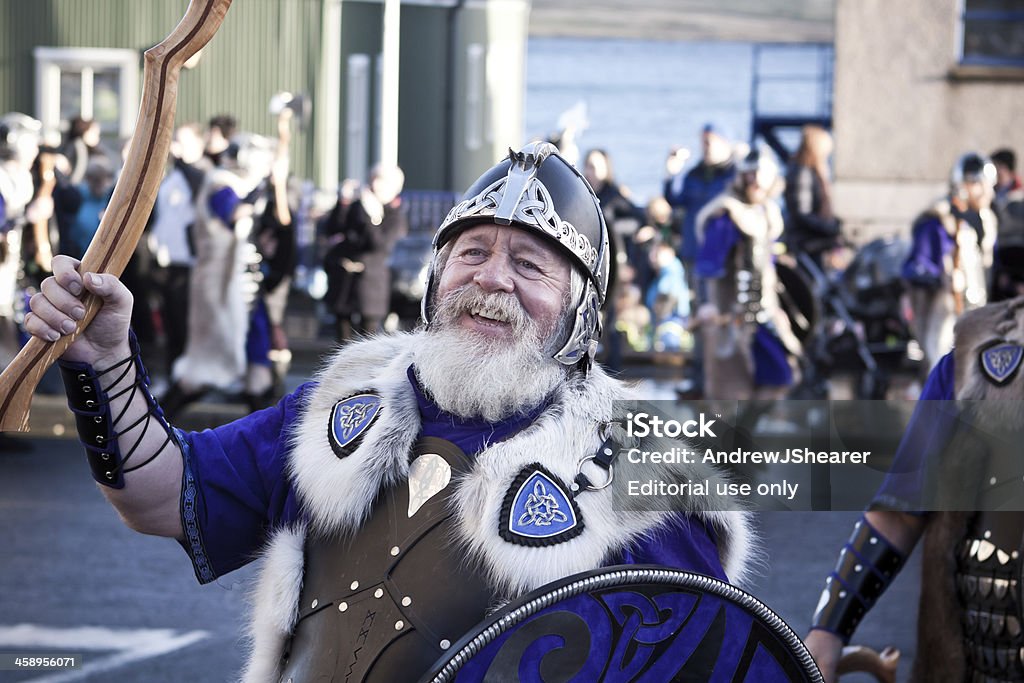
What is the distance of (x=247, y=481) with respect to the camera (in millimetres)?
2748

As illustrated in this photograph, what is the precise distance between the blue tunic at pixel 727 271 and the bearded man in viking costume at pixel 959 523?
597 cm

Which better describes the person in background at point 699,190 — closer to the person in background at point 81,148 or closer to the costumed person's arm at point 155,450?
the person in background at point 81,148

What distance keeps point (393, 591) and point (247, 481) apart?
443 millimetres

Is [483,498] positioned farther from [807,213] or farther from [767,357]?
[807,213]

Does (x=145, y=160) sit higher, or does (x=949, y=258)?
(x=145, y=160)

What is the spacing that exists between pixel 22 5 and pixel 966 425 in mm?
10492

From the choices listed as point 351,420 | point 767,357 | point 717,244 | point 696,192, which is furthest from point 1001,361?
point 696,192

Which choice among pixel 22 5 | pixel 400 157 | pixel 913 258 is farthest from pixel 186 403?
pixel 913 258

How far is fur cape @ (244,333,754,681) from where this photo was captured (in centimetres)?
245

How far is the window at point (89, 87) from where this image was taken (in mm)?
11492

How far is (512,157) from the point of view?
112 inches

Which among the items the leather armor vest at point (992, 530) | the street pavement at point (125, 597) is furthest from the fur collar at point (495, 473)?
the street pavement at point (125, 597)

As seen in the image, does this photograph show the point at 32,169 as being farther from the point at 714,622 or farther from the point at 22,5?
the point at 714,622

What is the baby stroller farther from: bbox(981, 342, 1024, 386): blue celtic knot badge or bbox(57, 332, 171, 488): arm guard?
bbox(57, 332, 171, 488): arm guard
